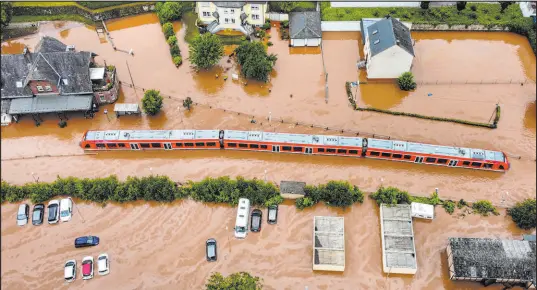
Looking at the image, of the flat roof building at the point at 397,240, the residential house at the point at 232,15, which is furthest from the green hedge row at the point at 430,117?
the residential house at the point at 232,15

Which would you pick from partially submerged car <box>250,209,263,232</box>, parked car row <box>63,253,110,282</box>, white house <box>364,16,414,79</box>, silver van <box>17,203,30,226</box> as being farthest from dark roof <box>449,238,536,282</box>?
silver van <box>17,203,30,226</box>

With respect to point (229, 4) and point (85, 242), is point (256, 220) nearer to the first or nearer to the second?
point (85, 242)

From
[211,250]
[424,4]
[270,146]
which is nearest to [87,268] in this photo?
[211,250]

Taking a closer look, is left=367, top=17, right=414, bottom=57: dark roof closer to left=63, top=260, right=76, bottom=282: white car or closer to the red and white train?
the red and white train

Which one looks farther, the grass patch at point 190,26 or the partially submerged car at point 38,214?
the grass patch at point 190,26

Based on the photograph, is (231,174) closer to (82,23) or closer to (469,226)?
(469,226)

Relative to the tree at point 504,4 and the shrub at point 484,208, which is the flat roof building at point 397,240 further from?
the tree at point 504,4
